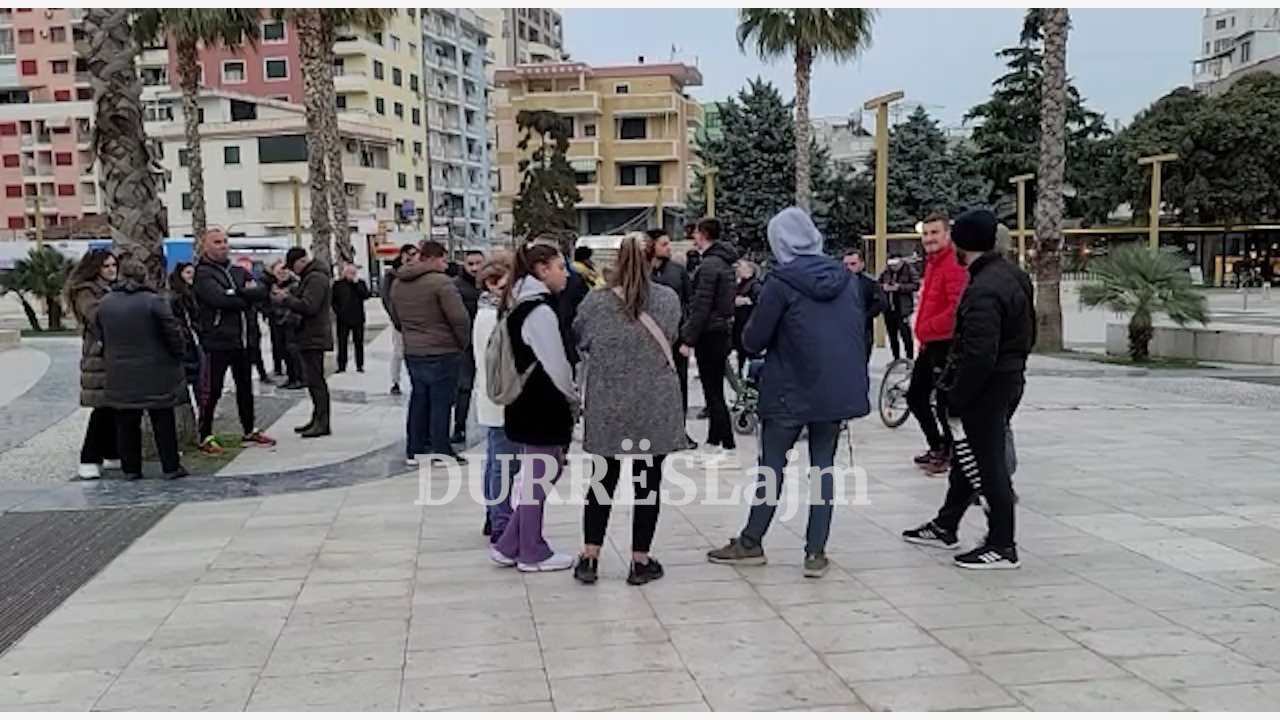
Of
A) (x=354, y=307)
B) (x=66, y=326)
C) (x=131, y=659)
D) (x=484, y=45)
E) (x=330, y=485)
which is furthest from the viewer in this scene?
(x=484, y=45)

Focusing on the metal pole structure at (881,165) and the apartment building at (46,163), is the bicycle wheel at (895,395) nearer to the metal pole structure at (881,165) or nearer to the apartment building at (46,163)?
the metal pole structure at (881,165)

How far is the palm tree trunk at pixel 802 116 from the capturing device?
28031mm

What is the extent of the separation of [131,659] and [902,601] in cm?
328

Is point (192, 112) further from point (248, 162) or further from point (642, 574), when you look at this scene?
point (248, 162)

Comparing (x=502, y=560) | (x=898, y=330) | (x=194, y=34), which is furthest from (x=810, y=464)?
(x=194, y=34)

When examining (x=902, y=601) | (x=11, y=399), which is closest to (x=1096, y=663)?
(x=902, y=601)

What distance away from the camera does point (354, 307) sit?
15.8 metres

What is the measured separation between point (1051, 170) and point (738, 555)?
525 inches

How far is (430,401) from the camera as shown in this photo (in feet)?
27.8

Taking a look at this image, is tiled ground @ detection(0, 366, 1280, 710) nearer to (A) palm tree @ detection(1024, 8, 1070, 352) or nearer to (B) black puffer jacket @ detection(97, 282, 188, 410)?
(B) black puffer jacket @ detection(97, 282, 188, 410)

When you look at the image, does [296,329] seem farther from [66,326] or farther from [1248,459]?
[66,326]

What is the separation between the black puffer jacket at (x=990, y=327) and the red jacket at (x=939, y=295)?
170cm

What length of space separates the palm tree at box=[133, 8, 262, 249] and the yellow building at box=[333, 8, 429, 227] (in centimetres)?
3682

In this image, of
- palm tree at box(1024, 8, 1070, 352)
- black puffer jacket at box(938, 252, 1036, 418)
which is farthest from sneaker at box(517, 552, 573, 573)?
palm tree at box(1024, 8, 1070, 352)
